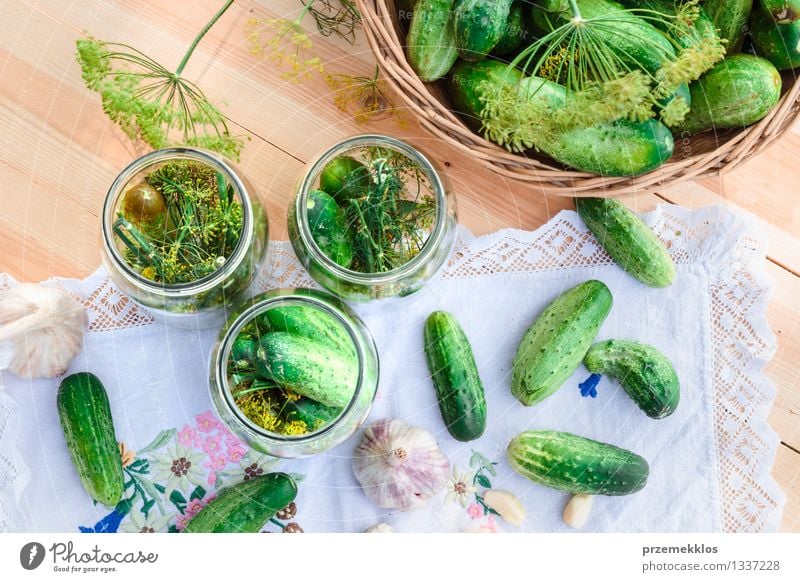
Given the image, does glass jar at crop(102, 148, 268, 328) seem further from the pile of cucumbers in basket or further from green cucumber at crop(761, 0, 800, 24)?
green cucumber at crop(761, 0, 800, 24)

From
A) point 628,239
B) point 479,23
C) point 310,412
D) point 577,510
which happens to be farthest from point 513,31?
point 577,510

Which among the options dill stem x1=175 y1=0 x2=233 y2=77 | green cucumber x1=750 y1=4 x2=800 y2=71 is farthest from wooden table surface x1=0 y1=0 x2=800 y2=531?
green cucumber x1=750 y1=4 x2=800 y2=71

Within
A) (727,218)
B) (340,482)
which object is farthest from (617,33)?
(340,482)

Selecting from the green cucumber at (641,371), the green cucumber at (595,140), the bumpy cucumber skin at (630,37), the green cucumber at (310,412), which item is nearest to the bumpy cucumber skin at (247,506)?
the green cucumber at (310,412)

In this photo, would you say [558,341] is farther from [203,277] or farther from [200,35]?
[200,35]

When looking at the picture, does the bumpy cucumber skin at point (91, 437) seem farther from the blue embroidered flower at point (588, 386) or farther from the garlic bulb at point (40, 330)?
the blue embroidered flower at point (588, 386)
